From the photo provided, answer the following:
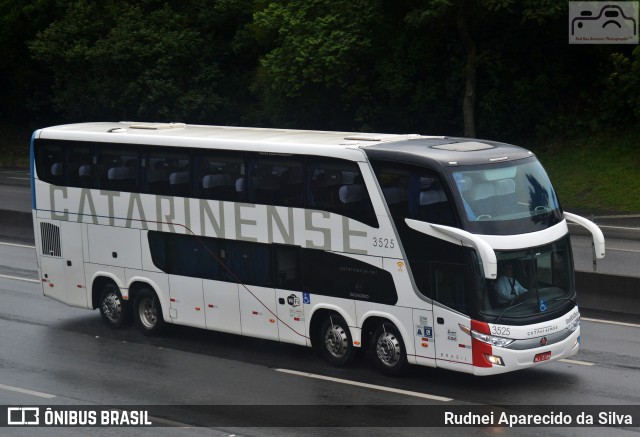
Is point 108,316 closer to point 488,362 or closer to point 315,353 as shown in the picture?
point 315,353

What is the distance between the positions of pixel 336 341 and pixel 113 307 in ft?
18.2

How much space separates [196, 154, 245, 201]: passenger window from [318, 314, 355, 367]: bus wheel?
272 cm

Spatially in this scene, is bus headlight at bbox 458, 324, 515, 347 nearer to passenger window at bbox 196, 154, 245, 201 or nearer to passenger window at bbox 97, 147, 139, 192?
passenger window at bbox 196, 154, 245, 201

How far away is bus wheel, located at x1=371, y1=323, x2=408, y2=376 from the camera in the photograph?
16.4 meters

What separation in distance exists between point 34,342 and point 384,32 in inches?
1238

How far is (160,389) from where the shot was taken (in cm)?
1628

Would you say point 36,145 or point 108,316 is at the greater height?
point 36,145

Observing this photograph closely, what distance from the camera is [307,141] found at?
17.8 meters

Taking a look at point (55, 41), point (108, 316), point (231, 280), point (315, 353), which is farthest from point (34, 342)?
point (55, 41)

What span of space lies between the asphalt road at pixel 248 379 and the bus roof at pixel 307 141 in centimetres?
348

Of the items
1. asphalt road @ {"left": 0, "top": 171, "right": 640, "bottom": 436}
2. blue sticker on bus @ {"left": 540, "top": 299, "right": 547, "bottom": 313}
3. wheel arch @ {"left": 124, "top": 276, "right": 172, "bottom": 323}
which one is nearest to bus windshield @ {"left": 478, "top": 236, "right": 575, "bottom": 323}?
blue sticker on bus @ {"left": 540, "top": 299, "right": 547, "bottom": 313}

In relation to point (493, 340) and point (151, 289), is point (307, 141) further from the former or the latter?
point (493, 340)

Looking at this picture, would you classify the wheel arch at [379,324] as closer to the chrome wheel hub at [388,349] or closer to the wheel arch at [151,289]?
the chrome wheel hub at [388,349]

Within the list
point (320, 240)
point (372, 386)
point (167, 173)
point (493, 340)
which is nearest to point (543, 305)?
point (493, 340)
